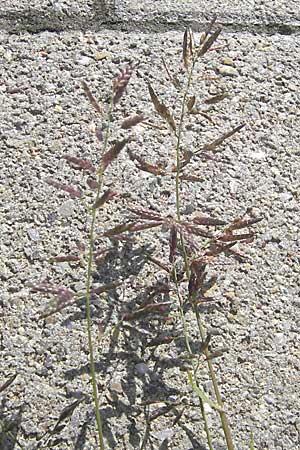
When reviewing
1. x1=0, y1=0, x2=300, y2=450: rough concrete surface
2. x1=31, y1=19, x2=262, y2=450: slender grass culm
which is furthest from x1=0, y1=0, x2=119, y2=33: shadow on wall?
x1=31, y1=19, x2=262, y2=450: slender grass culm

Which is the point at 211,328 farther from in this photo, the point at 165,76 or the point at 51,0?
the point at 51,0

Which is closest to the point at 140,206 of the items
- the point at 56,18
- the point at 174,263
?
the point at 174,263

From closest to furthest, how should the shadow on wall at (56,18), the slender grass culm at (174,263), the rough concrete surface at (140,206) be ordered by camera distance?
the slender grass culm at (174,263) < the rough concrete surface at (140,206) < the shadow on wall at (56,18)

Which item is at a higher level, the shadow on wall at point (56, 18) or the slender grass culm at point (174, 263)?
the shadow on wall at point (56, 18)

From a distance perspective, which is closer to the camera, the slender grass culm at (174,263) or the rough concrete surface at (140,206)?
the slender grass culm at (174,263)

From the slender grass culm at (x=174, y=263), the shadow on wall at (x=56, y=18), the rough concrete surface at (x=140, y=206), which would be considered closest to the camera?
the slender grass culm at (x=174, y=263)

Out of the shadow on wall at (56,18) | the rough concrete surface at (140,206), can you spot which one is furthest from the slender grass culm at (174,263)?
the shadow on wall at (56,18)

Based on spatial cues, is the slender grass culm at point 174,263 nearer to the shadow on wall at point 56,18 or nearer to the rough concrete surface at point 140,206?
the rough concrete surface at point 140,206

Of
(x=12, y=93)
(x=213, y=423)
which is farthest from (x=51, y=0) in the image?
(x=213, y=423)
